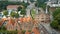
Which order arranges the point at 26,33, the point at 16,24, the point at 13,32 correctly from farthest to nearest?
the point at 16,24, the point at 13,32, the point at 26,33

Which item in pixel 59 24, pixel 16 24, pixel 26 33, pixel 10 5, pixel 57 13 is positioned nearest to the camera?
pixel 26 33

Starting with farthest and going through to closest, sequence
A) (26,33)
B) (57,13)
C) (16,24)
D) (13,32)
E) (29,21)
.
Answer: (57,13)
(29,21)
(16,24)
(13,32)
(26,33)

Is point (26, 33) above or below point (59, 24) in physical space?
above

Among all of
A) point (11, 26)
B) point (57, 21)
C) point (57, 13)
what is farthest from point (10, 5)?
point (11, 26)

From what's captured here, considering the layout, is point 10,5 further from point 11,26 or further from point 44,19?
point 11,26

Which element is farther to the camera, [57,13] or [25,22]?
[57,13]

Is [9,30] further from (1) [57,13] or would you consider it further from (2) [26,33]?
(1) [57,13]

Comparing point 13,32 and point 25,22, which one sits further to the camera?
point 25,22

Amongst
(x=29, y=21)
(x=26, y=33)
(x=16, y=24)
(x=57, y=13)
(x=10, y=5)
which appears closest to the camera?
(x=26, y=33)

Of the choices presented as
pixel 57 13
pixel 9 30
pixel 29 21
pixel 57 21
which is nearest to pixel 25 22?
pixel 29 21
